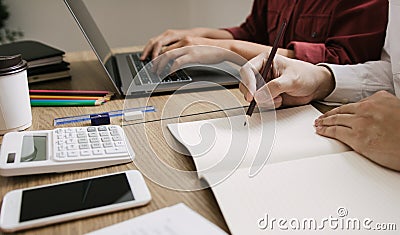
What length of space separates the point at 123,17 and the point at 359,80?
1718 millimetres

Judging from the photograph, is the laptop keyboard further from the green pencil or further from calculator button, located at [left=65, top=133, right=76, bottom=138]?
calculator button, located at [left=65, top=133, right=76, bottom=138]

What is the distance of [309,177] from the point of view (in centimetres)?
55

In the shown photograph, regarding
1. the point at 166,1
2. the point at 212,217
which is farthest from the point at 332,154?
the point at 166,1

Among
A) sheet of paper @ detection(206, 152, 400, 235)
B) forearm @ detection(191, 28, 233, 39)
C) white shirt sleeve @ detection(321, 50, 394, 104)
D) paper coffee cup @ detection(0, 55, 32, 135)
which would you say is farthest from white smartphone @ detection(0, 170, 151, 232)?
forearm @ detection(191, 28, 233, 39)

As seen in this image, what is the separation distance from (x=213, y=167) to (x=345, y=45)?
20.2 inches

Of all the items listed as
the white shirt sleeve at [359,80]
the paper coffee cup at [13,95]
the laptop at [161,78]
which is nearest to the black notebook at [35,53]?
the laptop at [161,78]

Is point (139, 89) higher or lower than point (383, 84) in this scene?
higher

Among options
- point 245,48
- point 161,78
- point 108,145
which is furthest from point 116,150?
point 245,48

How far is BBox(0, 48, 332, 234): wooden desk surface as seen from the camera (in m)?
0.48

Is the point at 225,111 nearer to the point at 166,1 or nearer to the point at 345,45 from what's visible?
the point at 345,45

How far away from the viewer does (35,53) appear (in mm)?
1022

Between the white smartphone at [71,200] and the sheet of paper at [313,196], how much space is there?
11cm

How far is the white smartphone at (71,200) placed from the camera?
1.55ft

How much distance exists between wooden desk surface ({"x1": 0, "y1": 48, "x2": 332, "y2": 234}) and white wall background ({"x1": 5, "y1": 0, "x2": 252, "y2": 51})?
1316mm
